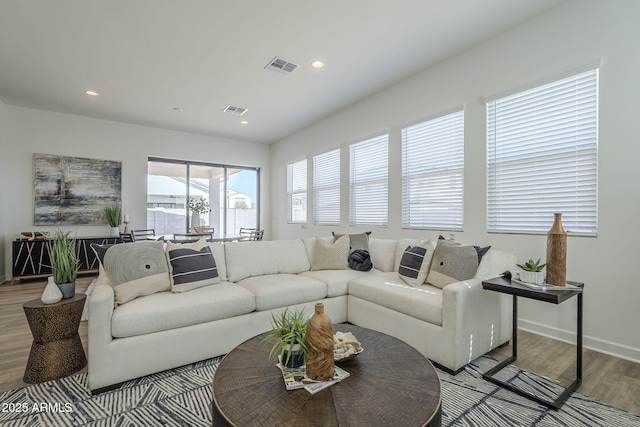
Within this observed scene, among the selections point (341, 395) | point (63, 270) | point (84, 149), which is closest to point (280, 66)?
point (63, 270)

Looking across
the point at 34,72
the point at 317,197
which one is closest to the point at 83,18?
the point at 34,72

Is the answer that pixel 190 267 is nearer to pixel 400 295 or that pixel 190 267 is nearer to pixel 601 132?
pixel 400 295

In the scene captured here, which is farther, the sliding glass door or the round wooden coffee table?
the sliding glass door

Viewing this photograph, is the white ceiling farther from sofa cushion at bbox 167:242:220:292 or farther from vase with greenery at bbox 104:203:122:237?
sofa cushion at bbox 167:242:220:292

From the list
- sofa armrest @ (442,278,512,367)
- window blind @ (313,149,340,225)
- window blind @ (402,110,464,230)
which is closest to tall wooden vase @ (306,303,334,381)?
sofa armrest @ (442,278,512,367)

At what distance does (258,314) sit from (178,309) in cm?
64

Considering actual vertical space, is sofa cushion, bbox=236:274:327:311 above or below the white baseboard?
above

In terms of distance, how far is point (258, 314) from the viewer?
255 cm

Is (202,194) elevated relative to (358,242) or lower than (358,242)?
elevated

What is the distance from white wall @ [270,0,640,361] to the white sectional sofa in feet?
1.94

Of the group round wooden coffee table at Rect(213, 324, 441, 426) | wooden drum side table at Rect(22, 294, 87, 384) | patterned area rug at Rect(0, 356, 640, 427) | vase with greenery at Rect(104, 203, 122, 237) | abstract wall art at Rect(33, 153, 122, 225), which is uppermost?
abstract wall art at Rect(33, 153, 122, 225)

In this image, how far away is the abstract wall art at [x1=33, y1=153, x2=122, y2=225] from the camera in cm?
525

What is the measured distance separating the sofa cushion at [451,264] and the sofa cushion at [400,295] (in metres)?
0.10

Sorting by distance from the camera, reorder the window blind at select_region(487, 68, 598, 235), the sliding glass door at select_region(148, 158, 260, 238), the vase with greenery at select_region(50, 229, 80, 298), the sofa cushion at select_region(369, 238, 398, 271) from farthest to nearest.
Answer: the sliding glass door at select_region(148, 158, 260, 238) < the sofa cushion at select_region(369, 238, 398, 271) < the window blind at select_region(487, 68, 598, 235) < the vase with greenery at select_region(50, 229, 80, 298)
